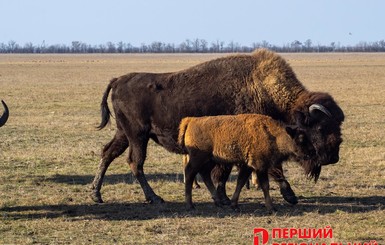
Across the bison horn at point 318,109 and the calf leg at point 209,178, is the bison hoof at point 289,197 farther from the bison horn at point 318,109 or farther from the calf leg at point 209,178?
the bison horn at point 318,109

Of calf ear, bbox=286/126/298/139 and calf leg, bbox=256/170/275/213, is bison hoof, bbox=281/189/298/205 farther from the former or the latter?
calf ear, bbox=286/126/298/139

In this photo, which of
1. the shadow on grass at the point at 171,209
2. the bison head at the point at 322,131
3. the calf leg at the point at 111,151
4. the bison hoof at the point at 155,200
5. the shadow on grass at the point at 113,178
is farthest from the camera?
the shadow on grass at the point at 113,178

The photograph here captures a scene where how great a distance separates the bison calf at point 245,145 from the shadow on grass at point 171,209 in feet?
0.86

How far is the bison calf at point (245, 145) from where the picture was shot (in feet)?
32.1

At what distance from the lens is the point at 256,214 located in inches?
384

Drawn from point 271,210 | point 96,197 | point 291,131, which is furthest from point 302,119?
point 96,197

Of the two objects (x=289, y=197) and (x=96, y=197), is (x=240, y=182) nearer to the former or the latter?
(x=289, y=197)

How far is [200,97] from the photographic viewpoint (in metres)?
10.9

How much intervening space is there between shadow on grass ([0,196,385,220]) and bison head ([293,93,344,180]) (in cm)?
66

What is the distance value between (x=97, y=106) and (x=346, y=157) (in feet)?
52.7

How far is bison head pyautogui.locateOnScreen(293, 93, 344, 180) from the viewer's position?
9961mm

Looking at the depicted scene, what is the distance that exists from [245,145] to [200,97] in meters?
1.38

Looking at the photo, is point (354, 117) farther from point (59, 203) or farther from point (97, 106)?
point (59, 203)

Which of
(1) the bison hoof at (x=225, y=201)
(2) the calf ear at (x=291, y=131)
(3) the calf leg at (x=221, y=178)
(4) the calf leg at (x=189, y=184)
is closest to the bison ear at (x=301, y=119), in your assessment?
(2) the calf ear at (x=291, y=131)
